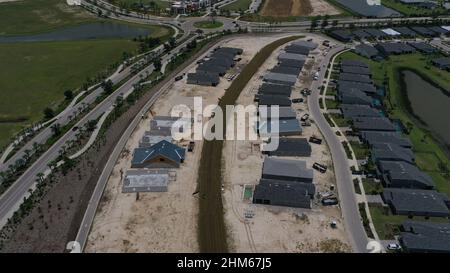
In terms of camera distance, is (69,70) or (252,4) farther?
(252,4)

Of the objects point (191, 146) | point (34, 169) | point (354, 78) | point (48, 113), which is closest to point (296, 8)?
point (354, 78)

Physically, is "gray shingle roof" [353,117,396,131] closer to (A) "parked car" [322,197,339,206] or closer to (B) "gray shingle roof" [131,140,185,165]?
(A) "parked car" [322,197,339,206]

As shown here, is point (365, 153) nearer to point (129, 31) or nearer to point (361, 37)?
point (361, 37)

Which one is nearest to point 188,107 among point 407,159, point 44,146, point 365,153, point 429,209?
point 44,146

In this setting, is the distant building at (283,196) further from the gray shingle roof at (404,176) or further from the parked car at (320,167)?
the gray shingle roof at (404,176)

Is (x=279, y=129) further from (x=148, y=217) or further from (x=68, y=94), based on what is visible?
(x=68, y=94)

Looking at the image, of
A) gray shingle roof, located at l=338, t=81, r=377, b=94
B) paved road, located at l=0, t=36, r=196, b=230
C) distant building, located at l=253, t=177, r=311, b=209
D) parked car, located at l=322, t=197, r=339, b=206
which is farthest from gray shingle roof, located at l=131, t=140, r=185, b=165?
gray shingle roof, located at l=338, t=81, r=377, b=94
